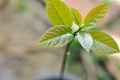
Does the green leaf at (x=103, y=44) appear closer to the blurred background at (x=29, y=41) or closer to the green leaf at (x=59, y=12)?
the green leaf at (x=59, y=12)

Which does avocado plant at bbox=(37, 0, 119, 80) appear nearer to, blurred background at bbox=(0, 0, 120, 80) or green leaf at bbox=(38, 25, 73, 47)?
green leaf at bbox=(38, 25, 73, 47)

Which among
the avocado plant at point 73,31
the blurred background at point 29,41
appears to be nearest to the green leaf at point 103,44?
the avocado plant at point 73,31

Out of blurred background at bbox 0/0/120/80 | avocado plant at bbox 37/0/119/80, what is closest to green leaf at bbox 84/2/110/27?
avocado plant at bbox 37/0/119/80

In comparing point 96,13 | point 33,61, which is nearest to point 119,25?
point 33,61

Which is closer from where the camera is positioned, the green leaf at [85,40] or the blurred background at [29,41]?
the green leaf at [85,40]

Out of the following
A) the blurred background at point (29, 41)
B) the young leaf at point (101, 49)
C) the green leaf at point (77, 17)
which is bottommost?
the young leaf at point (101, 49)

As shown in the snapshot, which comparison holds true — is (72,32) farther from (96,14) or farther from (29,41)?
(29,41)

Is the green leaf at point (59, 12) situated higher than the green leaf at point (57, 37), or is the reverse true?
the green leaf at point (59, 12)
